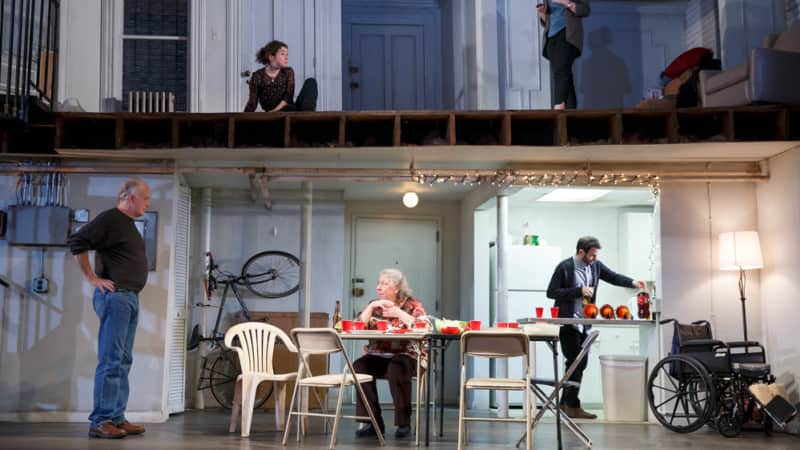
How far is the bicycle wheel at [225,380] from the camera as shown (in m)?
10.0

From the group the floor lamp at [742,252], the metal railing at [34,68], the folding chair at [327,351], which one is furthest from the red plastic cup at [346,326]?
the floor lamp at [742,252]

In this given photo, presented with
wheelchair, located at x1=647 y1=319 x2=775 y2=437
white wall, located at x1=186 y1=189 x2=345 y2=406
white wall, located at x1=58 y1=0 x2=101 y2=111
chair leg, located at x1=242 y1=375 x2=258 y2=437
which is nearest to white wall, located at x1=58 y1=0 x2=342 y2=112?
white wall, located at x1=58 y1=0 x2=101 y2=111

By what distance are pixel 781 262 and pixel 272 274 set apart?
5594 millimetres

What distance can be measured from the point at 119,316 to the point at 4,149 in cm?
278

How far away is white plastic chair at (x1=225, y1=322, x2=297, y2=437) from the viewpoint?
7371mm

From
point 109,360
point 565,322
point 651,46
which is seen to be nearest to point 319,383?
point 109,360

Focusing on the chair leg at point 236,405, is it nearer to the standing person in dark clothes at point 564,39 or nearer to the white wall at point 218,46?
the white wall at point 218,46

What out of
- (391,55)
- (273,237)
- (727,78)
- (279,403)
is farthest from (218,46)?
(727,78)

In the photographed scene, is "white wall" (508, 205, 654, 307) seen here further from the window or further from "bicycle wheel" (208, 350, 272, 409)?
the window

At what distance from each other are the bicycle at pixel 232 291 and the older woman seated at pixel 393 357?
2.83 meters

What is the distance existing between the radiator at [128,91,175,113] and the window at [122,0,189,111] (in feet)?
0.31

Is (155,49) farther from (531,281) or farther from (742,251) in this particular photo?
(742,251)

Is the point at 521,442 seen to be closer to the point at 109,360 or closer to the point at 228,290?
the point at 109,360

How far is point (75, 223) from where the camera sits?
28.8 feet
